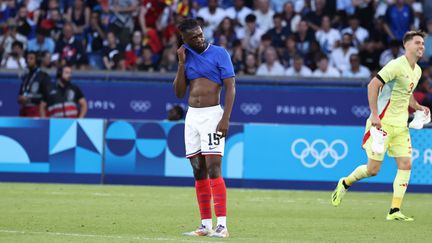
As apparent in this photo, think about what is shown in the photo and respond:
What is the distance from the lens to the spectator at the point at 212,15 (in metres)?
25.4

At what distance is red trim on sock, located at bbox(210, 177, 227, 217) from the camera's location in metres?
11.3

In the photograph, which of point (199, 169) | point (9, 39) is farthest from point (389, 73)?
point (9, 39)

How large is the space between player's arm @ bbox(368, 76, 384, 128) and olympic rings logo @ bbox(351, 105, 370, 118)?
33.6 feet

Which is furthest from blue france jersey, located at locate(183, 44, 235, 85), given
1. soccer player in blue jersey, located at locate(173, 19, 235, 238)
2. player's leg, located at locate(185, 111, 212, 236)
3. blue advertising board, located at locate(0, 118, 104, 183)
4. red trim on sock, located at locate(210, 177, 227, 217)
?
blue advertising board, located at locate(0, 118, 104, 183)

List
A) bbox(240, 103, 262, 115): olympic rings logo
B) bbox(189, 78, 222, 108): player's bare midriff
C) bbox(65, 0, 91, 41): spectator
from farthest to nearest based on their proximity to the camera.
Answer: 1. bbox(65, 0, 91, 41): spectator
2. bbox(240, 103, 262, 115): olympic rings logo
3. bbox(189, 78, 222, 108): player's bare midriff

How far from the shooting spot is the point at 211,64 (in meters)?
11.5

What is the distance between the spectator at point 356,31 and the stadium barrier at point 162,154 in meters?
6.14

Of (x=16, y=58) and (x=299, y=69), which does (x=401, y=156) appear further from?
(x=16, y=58)

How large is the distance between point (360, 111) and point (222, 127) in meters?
12.9

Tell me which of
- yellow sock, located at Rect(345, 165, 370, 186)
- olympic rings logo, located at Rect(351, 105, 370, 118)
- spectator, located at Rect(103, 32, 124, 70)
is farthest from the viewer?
spectator, located at Rect(103, 32, 124, 70)

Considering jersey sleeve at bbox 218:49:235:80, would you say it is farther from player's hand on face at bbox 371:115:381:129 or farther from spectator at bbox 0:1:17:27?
spectator at bbox 0:1:17:27

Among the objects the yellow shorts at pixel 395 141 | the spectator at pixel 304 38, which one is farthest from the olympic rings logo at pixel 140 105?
the yellow shorts at pixel 395 141

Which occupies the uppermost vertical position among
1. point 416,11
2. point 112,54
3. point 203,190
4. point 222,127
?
point 416,11

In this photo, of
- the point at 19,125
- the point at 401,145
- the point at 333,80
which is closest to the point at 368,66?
the point at 333,80
